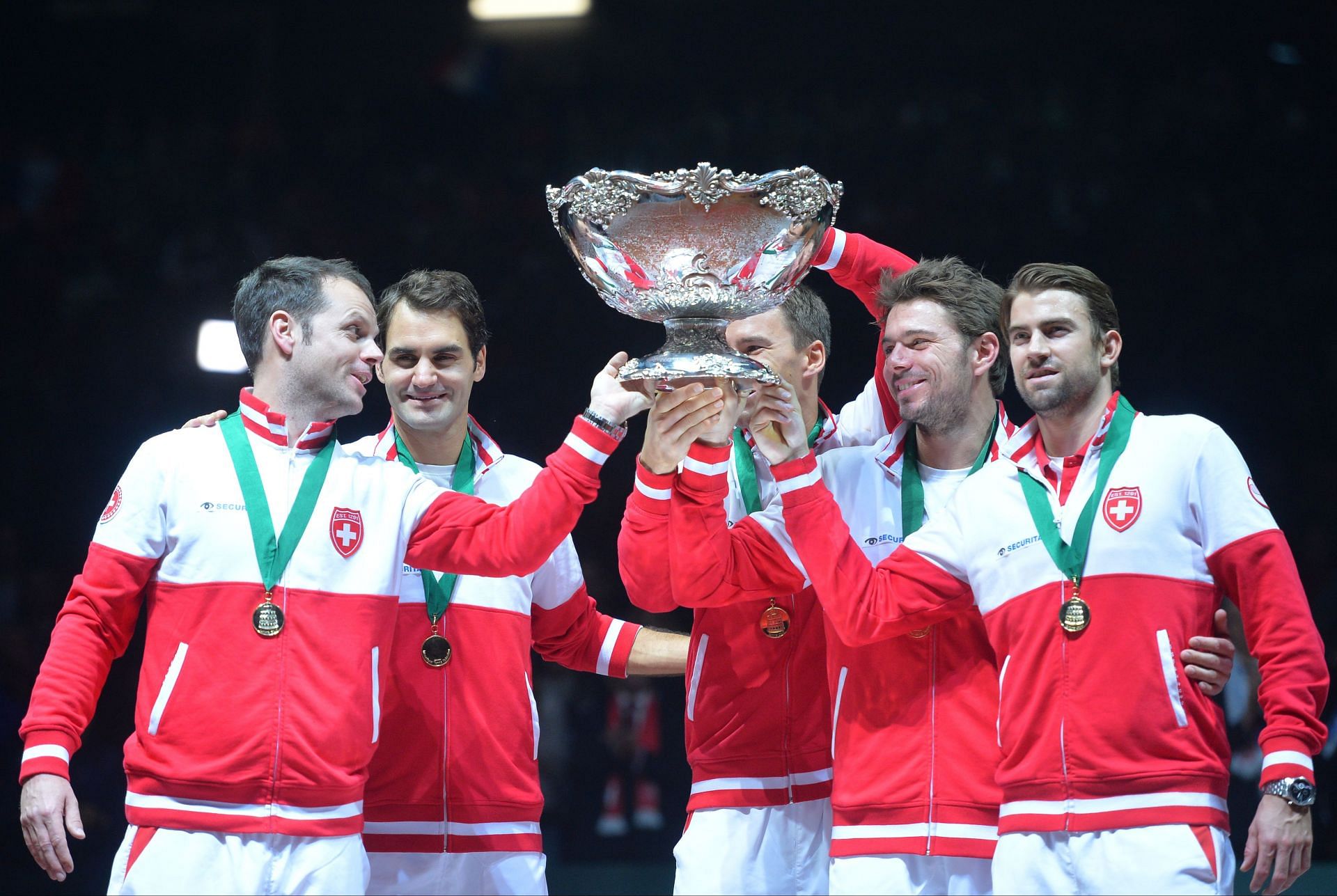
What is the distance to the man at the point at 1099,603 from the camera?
258cm

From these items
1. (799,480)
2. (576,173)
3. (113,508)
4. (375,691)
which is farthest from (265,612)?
(576,173)

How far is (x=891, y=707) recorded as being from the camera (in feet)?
9.83

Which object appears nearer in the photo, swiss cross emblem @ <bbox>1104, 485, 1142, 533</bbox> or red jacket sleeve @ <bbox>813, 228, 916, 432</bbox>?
swiss cross emblem @ <bbox>1104, 485, 1142, 533</bbox>

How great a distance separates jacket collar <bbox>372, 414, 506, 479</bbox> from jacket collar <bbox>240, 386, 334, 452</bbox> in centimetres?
45

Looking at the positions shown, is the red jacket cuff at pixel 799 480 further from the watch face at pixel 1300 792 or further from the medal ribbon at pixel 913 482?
the watch face at pixel 1300 792

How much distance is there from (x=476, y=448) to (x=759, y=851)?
1.28 m

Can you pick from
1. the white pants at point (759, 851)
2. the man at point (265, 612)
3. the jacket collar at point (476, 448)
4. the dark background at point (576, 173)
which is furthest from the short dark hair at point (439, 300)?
the dark background at point (576, 173)

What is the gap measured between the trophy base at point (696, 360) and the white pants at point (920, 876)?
42.6 inches

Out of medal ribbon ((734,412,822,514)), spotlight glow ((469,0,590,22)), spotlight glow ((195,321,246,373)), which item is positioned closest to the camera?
medal ribbon ((734,412,822,514))

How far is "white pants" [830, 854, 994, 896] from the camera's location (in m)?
2.89

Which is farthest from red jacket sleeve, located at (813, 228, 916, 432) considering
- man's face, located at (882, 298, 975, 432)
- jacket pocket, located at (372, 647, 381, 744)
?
jacket pocket, located at (372, 647, 381, 744)

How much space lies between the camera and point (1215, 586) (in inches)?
108

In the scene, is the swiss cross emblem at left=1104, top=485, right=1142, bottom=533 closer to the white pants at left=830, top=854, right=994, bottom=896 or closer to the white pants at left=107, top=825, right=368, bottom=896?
the white pants at left=830, top=854, right=994, bottom=896

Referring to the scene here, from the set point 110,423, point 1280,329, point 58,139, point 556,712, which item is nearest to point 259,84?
point 58,139
